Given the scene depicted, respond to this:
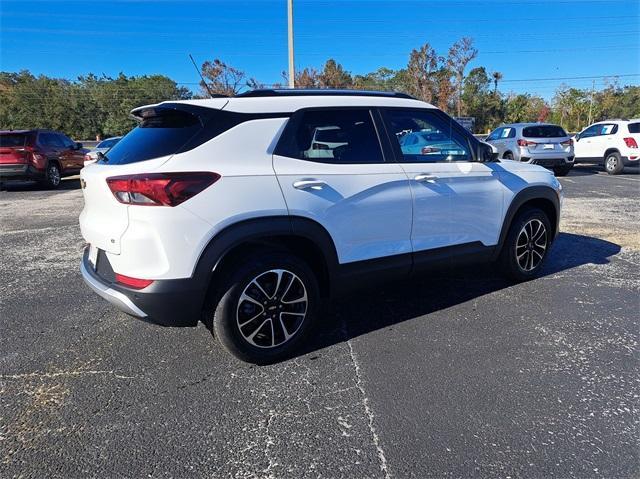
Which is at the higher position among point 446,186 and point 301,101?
point 301,101

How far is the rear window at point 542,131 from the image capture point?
45.0ft

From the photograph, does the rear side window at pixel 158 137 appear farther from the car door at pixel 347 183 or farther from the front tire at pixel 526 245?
the front tire at pixel 526 245

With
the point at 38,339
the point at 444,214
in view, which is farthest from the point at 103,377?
the point at 444,214

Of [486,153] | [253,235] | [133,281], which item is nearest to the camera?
[133,281]

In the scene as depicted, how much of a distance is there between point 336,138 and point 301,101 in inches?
14.8

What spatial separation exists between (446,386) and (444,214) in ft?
5.06

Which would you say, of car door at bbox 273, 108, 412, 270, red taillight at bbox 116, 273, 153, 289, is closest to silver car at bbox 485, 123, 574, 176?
car door at bbox 273, 108, 412, 270

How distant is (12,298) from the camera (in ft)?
14.1

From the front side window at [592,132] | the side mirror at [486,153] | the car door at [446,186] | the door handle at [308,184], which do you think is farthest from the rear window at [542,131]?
the door handle at [308,184]

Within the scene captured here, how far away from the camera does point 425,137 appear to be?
12.7ft

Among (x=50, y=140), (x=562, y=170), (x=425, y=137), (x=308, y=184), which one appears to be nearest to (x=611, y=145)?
(x=562, y=170)

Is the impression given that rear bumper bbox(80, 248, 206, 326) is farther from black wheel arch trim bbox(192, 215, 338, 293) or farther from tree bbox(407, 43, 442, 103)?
tree bbox(407, 43, 442, 103)

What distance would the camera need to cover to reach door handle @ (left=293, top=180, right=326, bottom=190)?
2957mm

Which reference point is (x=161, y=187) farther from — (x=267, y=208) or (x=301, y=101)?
(x=301, y=101)
